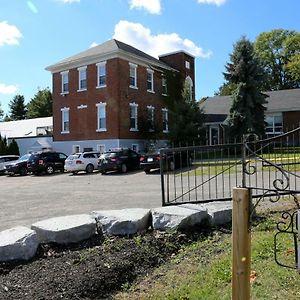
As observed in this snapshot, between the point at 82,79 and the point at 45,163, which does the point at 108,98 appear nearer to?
the point at 82,79

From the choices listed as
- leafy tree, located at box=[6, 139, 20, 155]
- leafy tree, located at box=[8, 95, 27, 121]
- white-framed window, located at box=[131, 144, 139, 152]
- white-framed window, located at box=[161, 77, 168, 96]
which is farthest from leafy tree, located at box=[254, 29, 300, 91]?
leafy tree, located at box=[8, 95, 27, 121]

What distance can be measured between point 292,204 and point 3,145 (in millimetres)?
37113

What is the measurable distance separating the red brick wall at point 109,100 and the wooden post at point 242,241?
30.3 meters

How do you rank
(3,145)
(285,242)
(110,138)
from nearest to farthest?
1. (285,242)
2. (110,138)
3. (3,145)

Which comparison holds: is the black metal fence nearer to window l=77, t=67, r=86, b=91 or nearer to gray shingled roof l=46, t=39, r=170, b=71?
gray shingled roof l=46, t=39, r=170, b=71

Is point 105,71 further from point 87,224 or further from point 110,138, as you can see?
point 87,224

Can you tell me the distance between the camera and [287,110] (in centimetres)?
3944

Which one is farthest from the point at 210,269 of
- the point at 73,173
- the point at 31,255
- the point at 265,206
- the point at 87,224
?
the point at 73,173

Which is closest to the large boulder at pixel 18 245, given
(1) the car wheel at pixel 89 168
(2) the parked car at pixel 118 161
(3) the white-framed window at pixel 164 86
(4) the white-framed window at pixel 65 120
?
(2) the parked car at pixel 118 161

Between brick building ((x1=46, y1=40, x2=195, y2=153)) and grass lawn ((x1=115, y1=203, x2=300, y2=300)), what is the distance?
91.7 feet

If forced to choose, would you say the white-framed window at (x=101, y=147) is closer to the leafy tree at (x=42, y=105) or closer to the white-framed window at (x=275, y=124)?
the white-framed window at (x=275, y=124)

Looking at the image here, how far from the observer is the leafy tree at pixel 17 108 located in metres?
86.2

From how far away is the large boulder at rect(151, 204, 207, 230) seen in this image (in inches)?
244

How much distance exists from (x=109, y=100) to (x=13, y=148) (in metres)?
13.7
